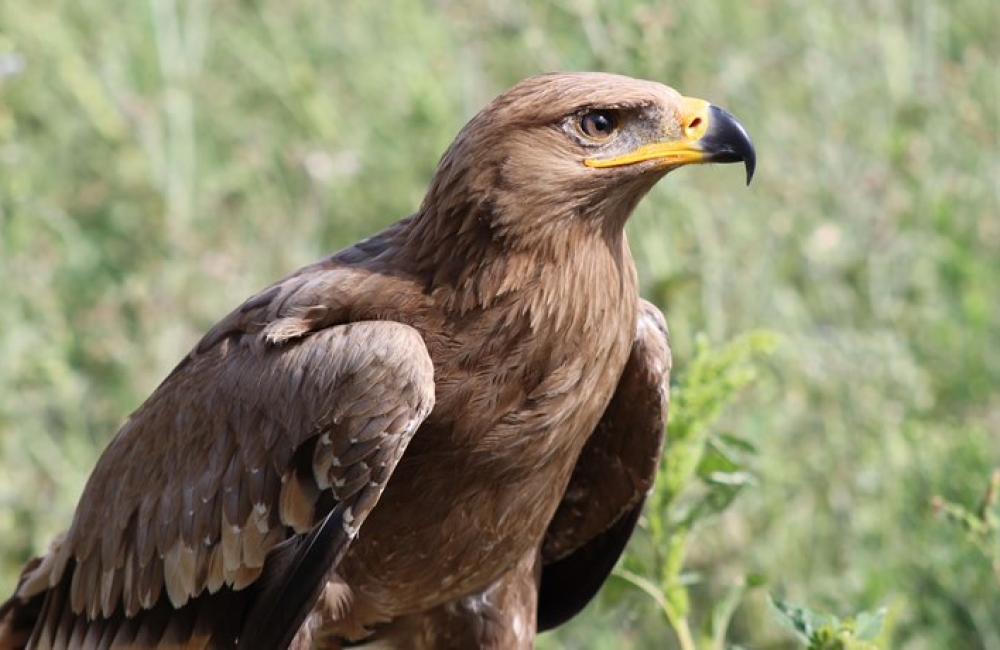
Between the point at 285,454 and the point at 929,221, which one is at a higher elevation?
the point at 285,454

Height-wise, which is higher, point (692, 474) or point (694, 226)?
point (692, 474)

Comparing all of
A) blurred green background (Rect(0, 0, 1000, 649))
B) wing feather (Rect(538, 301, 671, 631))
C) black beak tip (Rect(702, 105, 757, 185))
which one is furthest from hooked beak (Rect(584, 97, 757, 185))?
blurred green background (Rect(0, 0, 1000, 649))

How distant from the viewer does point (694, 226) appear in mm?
6172

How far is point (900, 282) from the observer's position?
6559 mm

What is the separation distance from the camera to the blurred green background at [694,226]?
5.84 metres

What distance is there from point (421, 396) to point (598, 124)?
2.33 feet

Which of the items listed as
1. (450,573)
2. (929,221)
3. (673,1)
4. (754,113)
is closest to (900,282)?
(929,221)

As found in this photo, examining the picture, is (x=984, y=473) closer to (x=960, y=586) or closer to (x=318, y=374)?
(x=960, y=586)

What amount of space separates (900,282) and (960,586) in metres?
1.45

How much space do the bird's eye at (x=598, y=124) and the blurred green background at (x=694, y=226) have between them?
1.24 metres

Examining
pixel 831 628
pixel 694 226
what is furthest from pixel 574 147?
pixel 694 226

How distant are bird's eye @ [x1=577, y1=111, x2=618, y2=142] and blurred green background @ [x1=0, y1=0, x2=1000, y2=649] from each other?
124cm

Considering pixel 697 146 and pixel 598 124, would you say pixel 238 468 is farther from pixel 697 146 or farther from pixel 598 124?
pixel 697 146

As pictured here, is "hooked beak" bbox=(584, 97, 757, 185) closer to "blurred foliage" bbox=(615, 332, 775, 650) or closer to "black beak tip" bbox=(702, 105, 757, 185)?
"black beak tip" bbox=(702, 105, 757, 185)
